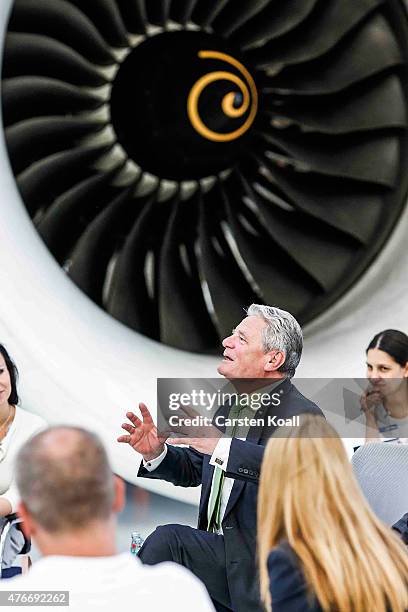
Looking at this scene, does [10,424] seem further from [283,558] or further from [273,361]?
[283,558]

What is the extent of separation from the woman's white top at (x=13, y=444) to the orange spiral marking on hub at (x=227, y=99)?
93 centimetres

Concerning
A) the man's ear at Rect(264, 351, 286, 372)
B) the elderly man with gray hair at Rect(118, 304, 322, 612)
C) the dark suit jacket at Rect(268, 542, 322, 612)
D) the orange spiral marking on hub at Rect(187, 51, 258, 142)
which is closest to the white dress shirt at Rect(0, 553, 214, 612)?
the dark suit jacket at Rect(268, 542, 322, 612)

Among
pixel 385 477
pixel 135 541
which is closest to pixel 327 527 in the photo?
pixel 385 477

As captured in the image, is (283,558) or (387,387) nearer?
(283,558)

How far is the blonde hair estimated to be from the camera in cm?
133

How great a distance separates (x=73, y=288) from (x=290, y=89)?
85 centimetres

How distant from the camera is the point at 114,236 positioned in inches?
112

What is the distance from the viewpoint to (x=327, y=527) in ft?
4.55

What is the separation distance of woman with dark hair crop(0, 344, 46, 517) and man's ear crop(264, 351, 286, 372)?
0.53 metres

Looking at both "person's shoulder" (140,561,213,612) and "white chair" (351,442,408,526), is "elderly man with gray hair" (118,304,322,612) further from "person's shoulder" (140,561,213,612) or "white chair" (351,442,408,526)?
"person's shoulder" (140,561,213,612)

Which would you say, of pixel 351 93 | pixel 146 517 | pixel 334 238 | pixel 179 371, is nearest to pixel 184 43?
pixel 351 93

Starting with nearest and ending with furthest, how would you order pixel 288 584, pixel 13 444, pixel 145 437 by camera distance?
1. pixel 288 584
2. pixel 145 437
3. pixel 13 444

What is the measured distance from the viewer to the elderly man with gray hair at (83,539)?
1.14 metres

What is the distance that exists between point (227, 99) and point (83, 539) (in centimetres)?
183
